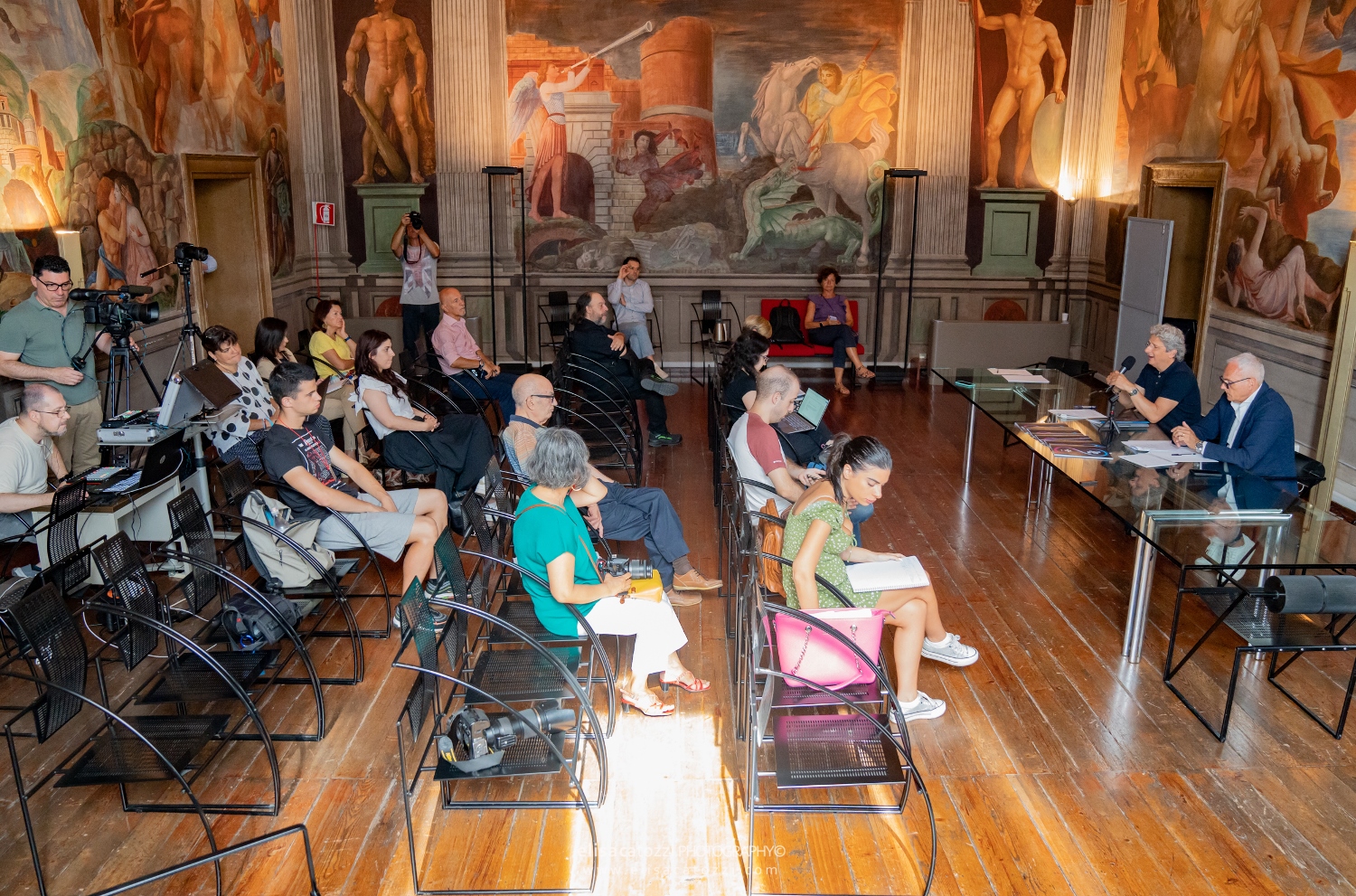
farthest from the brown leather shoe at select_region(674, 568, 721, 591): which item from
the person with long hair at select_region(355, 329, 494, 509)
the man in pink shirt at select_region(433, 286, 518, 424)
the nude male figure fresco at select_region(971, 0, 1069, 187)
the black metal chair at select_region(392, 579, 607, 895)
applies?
the nude male figure fresco at select_region(971, 0, 1069, 187)

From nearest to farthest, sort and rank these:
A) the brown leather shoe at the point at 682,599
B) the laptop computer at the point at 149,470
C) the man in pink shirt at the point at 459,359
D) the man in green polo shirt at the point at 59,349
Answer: the laptop computer at the point at 149,470, the brown leather shoe at the point at 682,599, the man in green polo shirt at the point at 59,349, the man in pink shirt at the point at 459,359

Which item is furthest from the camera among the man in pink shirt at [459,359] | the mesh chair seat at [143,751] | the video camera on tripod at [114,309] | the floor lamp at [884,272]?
the floor lamp at [884,272]

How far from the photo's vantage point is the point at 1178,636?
477 centimetres

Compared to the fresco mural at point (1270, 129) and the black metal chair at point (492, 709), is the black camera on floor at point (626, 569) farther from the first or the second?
the fresco mural at point (1270, 129)

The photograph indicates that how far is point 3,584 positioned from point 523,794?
8.63 feet

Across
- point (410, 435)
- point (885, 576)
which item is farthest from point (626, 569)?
point (410, 435)

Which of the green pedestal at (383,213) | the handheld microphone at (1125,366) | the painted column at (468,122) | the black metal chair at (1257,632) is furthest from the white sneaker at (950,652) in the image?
the green pedestal at (383,213)

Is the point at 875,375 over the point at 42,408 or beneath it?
beneath

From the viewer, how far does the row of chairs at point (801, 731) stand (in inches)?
122

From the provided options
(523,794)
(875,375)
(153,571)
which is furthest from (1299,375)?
(153,571)

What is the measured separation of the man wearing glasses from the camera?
4.44 meters

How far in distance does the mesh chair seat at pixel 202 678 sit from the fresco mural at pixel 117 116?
126 inches

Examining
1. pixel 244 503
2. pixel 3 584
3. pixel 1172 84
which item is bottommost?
pixel 3 584

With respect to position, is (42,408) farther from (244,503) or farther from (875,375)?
(875,375)
